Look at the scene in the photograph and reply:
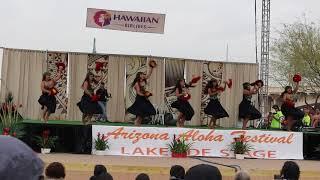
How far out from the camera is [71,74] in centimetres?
1808

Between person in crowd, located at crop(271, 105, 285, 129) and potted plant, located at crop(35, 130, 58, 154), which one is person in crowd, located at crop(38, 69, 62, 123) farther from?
person in crowd, located at crop(271, 105, 285, 129)

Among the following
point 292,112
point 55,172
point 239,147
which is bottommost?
point 239,147

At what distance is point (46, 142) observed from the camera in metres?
12.5

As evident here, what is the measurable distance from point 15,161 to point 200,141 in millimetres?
11351

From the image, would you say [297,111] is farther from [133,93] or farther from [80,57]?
[80,57]

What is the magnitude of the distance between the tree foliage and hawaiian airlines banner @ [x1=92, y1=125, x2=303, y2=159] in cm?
1807

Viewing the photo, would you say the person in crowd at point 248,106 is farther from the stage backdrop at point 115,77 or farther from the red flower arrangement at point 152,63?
the red flower arrangement at point 152,63

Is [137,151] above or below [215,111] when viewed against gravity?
below

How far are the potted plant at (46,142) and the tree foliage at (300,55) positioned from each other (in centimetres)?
2063

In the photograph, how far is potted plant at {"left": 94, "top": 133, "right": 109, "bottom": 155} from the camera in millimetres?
12375

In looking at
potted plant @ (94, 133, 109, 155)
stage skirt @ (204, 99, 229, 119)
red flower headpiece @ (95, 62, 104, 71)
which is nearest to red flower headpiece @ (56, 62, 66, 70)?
red flower headpiece @ (95, 62, 104, 71)

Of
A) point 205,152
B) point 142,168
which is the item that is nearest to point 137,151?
point 205,152

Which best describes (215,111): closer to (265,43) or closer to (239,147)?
(239,147)

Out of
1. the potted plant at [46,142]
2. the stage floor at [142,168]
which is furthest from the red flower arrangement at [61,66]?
the stage floor at [142,168]
